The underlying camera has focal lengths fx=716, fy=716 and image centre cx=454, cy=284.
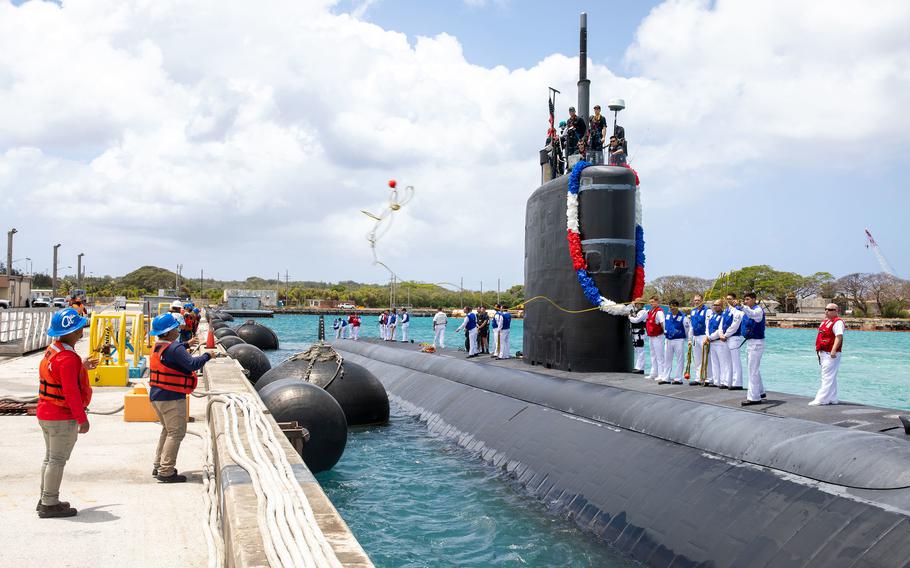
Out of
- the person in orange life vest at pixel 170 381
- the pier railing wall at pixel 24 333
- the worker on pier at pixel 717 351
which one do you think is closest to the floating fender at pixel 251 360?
the pier railing wall at pixel 24 333

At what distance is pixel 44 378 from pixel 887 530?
582 cm

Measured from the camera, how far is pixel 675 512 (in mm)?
5699

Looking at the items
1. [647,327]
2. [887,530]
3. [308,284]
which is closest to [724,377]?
[647,327]

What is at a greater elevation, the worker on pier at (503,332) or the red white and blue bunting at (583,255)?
the red white and blue bunting at (583,255)

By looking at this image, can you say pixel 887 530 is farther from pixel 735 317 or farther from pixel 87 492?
pixel 87 492

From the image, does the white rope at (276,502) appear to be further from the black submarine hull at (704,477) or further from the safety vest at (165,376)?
the black submarine hull at (704,477)

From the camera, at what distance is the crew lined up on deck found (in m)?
7.78

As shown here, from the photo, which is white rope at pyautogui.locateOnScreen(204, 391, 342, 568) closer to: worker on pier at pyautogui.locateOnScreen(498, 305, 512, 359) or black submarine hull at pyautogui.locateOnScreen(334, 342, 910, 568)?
black submarine hull at pyautogui.locateOnScreen(334, 342, 910, 568)

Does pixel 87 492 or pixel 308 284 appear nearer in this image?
pixel 87 492

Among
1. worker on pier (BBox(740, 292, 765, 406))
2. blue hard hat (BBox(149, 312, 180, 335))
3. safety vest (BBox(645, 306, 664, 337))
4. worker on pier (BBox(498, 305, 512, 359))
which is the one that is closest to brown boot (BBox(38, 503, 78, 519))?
blue hard hat (BBox(149, 312, 180, 335))

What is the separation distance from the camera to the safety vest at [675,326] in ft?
35.3

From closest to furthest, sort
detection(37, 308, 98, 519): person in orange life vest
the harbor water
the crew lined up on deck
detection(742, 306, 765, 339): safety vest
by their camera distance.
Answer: detection(37, 308, 98, 519): person in orange life vest, the harbor water, the crew lined up on deck, detection(742, 306, 765, 339): safety vest

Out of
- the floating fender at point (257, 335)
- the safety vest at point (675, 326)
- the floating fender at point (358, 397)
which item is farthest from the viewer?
the floating fender at point (257, 335)

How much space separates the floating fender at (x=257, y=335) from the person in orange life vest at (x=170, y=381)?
2550 centimetres
